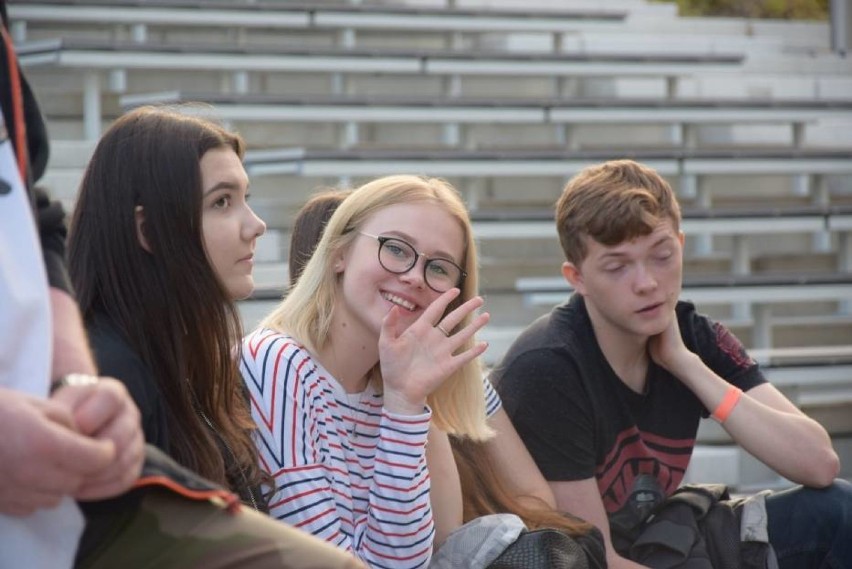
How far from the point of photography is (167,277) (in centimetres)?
193

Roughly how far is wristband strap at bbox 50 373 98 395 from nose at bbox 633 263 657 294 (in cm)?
158

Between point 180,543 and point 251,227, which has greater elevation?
point 251,227

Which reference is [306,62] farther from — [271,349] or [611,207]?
[271,349]

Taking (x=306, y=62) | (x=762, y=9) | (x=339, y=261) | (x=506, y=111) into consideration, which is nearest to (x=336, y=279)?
(x=339, y=261)

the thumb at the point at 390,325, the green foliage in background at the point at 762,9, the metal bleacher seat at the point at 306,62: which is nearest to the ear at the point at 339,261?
the thumb at the point at 390,325

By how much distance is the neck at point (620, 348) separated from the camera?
2.76m

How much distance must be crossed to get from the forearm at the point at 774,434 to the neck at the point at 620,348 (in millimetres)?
100

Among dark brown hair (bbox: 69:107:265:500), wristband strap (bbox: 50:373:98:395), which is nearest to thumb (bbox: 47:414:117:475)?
wristband strap (bbox: 50:373:98:395)

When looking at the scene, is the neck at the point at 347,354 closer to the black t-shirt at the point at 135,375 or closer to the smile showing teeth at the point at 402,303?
the smile showing teeth at the point at 402,303

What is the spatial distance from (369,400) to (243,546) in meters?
0.93

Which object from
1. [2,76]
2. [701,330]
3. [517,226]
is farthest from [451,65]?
[2,76]

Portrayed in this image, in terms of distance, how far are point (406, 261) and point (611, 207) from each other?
0.64 m

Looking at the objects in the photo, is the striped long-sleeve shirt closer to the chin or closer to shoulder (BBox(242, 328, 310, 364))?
shoulder (BBox(242, 328, 310, 364))

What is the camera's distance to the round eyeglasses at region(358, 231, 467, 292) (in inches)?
87.4
